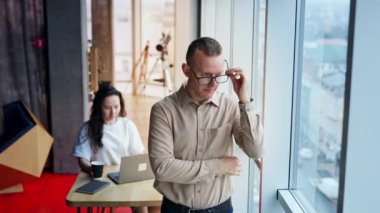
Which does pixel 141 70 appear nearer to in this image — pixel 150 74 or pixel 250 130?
pixel 150 74

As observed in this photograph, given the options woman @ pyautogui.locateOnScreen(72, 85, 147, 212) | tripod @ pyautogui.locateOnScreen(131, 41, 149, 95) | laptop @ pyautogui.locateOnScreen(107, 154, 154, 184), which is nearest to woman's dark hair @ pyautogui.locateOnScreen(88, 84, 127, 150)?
woman @ pyautogui.locateOnScreen(72, 85, 147, 212)

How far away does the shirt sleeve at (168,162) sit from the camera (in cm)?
204

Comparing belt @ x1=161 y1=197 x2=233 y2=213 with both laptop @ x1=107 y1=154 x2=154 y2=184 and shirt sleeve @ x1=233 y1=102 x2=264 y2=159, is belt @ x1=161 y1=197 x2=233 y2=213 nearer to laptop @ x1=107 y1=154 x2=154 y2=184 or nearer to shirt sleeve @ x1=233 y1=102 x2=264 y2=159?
shirt sleeve @ x1=233 y1=102 x2=264 y2=159

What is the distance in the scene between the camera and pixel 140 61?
39.2 feet

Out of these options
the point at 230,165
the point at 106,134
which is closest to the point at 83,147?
the point at 106,134

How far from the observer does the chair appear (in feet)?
15.8

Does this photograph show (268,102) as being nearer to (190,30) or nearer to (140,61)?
(190,30)

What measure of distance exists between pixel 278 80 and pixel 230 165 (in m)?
0.79

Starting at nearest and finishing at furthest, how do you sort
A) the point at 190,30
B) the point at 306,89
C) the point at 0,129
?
the point at 306,89, the point at 190,30, the point at 0,129

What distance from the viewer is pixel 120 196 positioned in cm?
288

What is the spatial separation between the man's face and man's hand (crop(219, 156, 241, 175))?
299 mm

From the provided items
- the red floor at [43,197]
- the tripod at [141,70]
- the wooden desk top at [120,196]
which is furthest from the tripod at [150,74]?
the wooden desk top at [120,196]

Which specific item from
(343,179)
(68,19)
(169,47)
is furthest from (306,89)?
(169,47)

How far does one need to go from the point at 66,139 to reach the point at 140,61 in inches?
244
